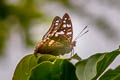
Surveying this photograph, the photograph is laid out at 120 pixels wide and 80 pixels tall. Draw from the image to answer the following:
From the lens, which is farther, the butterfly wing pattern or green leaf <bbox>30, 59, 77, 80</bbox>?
the butterfly wing pattern

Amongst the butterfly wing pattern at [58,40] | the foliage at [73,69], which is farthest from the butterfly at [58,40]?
the foliage at [73,69]

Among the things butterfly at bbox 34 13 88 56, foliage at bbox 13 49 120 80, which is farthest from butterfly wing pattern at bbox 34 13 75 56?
foliage at bbox 13 49 120 80

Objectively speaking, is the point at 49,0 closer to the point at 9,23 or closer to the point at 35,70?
the point at 9,23

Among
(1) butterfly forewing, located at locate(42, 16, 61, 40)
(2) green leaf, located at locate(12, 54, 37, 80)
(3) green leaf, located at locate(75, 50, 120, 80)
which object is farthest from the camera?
(1) butterfly forewing, located at locate(42, 16, 61, 40)

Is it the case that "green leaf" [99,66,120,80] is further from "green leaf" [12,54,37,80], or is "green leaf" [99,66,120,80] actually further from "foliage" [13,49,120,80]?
"green leaf" [12,54,37,80]

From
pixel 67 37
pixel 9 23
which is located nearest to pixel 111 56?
pixel 67 37

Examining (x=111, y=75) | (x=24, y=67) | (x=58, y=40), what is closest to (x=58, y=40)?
(x=58, y=40)
